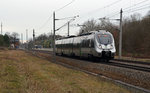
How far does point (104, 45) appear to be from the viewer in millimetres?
23328

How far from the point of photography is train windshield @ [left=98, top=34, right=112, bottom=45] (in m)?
23.4

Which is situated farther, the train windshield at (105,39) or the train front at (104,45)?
the train windshield at (105,39)

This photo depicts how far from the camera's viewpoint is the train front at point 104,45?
22.8m

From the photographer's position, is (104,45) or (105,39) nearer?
(104,45)

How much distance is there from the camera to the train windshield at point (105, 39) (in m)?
23.4

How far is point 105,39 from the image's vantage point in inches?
934

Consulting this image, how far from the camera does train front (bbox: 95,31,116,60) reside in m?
22.8

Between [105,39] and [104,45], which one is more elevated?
[105,39]

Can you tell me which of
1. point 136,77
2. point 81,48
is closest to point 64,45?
point 81,48

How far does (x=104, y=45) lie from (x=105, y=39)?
807 mm

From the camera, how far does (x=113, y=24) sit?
215ft

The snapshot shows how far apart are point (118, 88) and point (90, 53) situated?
1396 cm

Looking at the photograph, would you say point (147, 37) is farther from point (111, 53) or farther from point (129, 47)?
point (111, 53)

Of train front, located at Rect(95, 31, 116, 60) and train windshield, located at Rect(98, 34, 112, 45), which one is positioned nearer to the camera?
train front, located at Rect(95, 31, 116, 60)
